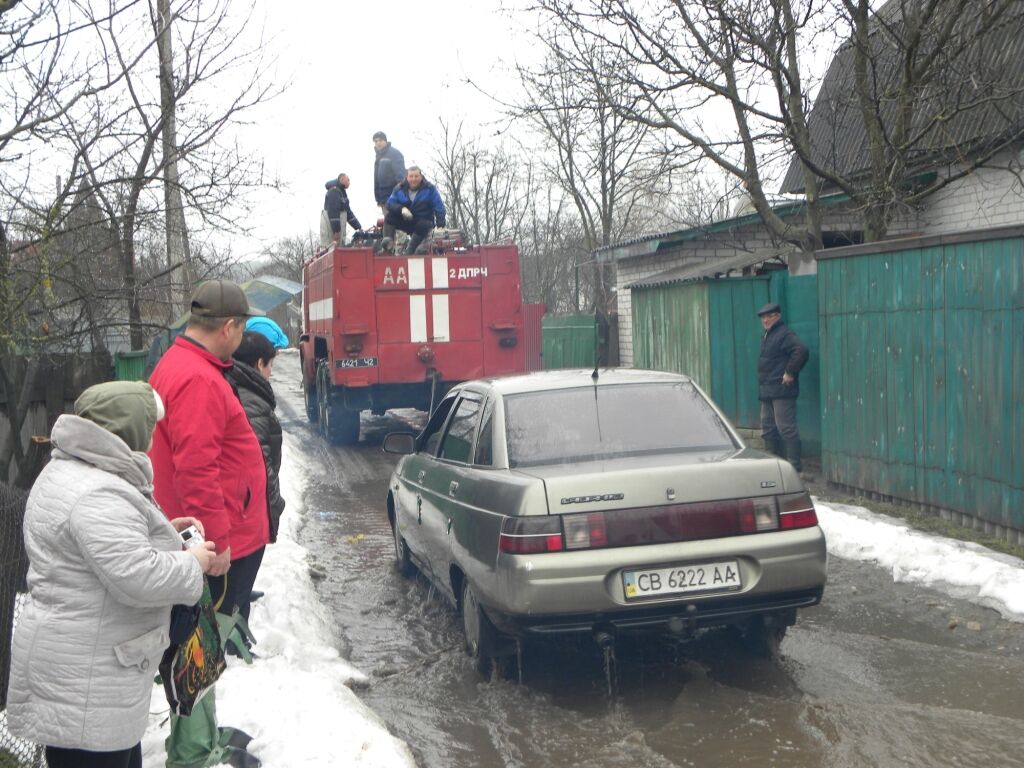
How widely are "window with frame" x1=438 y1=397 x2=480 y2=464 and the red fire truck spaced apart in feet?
26.1

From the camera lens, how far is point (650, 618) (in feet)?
15.0

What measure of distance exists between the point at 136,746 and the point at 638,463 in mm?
2581

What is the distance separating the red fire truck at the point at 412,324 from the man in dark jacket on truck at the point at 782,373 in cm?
470

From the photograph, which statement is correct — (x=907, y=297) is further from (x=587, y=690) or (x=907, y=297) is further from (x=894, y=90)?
(x=587, y=690)

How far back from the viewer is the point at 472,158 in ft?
128

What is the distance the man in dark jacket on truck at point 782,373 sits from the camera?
416 inches

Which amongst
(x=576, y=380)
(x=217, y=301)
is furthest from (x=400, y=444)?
(x=217, y=301)

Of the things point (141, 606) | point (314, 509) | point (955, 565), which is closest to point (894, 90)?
point (955, 565)

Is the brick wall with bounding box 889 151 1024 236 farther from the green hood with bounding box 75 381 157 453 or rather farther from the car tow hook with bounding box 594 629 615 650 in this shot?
the green hood with bounding box 75 381 157 453

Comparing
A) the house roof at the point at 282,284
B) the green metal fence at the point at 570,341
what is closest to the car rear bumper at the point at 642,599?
the house roof at the point at 282,284

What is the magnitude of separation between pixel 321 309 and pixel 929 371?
31.1 ft

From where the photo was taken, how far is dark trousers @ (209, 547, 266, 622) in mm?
Result: 4242

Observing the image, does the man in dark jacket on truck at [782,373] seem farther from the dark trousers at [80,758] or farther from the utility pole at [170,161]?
the dark trousers at [80,758]

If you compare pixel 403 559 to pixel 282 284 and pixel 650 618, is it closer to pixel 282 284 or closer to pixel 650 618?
pixel 650 618
